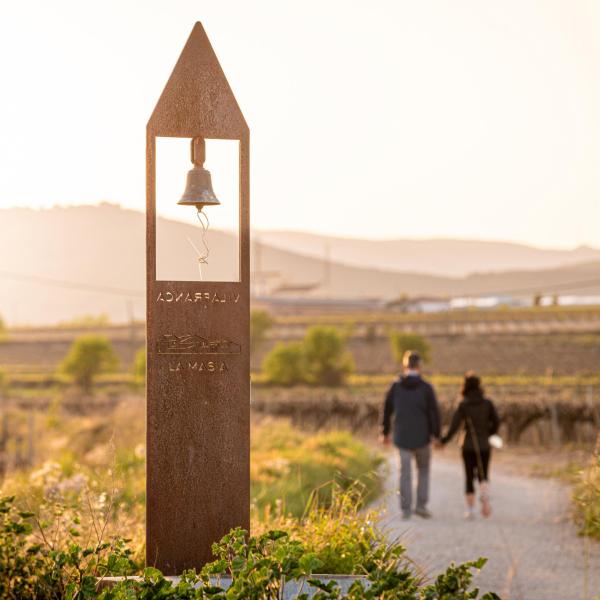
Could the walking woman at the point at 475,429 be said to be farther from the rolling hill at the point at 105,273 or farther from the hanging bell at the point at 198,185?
the rolling hill at the point at 105,273

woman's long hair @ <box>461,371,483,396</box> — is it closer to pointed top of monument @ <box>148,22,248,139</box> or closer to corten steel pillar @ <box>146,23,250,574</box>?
corten steel pillar @ <box>146,23,250,574</box>

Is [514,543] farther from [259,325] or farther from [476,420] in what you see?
[259,325]

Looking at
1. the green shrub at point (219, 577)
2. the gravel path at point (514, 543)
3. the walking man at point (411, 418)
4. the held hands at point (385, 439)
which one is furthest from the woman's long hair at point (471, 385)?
the green shrub at point (219, 577)

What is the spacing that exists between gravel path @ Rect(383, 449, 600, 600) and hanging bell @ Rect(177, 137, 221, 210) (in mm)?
2353

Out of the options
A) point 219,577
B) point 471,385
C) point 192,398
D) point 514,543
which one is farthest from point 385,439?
point 219,577

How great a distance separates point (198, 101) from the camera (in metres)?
5.66

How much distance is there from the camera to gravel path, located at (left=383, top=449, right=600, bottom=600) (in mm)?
6852

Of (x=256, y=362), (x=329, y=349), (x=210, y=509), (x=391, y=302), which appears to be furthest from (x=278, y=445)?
(x=391, y=302)

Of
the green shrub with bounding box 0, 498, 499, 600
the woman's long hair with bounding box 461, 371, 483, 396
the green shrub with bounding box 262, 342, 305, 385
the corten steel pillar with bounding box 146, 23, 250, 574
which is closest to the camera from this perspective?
the green shrub with bounding box 0, 498, 499, 600

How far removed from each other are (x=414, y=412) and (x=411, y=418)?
0.07 meters

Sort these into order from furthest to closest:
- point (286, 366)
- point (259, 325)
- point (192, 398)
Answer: point (259, 325) < point (286, 366) < point (192, 398)

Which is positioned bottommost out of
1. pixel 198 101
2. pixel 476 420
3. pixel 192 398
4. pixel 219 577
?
pixel 219 577

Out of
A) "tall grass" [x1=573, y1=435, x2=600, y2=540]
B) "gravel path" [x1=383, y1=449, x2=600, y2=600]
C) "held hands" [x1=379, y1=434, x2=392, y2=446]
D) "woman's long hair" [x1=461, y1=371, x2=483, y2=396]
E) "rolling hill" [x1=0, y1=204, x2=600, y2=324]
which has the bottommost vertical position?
"gravel path" [x1=383, y1=449, x2=600, y2=600]

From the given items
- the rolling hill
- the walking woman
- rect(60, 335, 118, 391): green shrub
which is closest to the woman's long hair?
the walking woman
